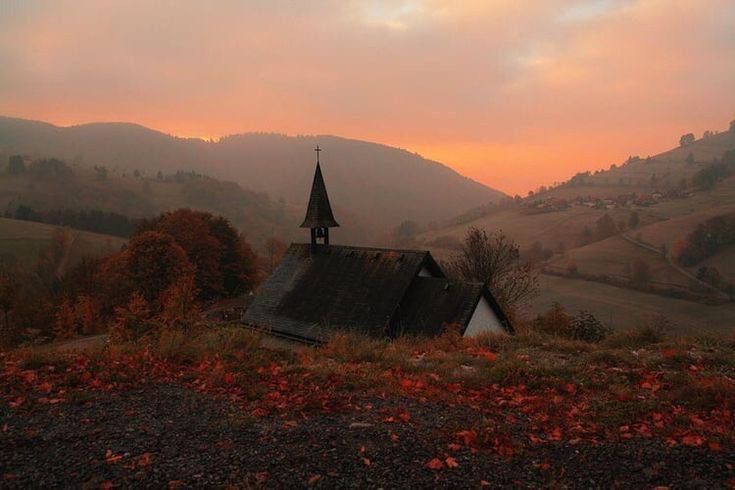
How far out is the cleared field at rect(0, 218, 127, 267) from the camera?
295 ft

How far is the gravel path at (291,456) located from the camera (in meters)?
5.17

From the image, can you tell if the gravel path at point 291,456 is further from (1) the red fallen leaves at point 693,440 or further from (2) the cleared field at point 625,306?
(2) the cleared field at point 625,306

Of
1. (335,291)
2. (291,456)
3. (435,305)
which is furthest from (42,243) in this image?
(291,456)

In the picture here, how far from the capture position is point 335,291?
23.9 m

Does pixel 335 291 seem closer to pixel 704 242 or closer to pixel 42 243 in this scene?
pixel 704 242

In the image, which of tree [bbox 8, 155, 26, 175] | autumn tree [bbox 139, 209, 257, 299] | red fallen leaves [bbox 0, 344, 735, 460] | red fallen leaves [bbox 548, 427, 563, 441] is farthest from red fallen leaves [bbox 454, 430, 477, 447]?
tree [bbox 8, 155, 26, 175]

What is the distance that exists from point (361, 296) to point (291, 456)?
16859 millimetres

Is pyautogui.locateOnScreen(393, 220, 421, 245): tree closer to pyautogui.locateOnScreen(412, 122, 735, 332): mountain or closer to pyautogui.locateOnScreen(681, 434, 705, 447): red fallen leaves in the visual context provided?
pyautogui.locateOnScreen(412, 122, 735, 332): mountain

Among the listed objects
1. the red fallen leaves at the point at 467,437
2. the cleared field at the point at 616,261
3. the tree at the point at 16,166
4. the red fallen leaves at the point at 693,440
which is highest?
the tree at the point at 16,166

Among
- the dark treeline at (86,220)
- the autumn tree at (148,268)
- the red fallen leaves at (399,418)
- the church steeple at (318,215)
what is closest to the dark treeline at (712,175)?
the church steeple at (318,215)

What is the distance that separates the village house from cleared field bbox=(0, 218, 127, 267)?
233 feet

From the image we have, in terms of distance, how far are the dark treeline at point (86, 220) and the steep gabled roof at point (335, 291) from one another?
324 feet

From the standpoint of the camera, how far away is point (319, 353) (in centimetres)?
1169

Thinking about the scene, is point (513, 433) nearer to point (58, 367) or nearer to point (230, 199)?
point (58, 367)
